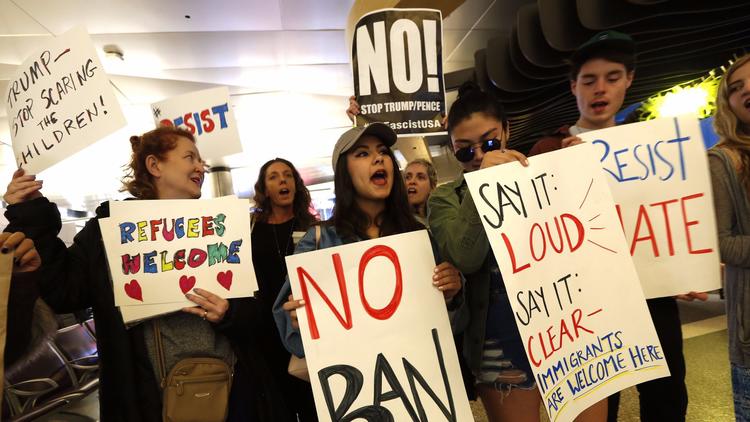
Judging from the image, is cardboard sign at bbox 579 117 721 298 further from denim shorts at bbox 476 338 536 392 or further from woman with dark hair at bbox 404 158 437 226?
woman with dark hair at bbox 404 158 437 226

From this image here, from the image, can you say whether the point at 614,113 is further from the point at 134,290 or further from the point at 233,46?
the point at 233,46

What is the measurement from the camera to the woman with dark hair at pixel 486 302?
95cm

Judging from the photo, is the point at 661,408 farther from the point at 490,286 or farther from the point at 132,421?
the point at 132,421

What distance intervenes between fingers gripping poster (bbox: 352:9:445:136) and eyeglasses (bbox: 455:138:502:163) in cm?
38

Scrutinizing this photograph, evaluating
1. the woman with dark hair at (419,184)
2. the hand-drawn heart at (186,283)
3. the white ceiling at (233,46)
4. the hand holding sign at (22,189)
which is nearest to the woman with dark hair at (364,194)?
the hand-drawn heart at (186,283)

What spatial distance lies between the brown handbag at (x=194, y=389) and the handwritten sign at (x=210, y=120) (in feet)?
2.96

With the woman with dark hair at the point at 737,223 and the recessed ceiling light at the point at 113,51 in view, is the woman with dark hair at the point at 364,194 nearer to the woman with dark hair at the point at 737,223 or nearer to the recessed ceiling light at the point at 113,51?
the woman with dark hair at the point at 737,223

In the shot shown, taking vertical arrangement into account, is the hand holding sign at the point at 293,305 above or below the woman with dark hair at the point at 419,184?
below

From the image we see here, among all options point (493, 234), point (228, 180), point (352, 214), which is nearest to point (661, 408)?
point (493, 234)

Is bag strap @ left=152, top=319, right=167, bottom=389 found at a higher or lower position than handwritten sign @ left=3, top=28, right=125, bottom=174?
lower

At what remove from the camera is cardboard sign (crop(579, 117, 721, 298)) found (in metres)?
0.94

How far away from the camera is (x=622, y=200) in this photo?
0.97m

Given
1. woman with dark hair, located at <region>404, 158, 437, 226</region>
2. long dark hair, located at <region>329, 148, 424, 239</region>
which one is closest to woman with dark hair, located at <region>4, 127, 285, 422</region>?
long dark hair, located at <region>329, 148, 424, 239</region>

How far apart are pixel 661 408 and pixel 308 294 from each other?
1.17m
